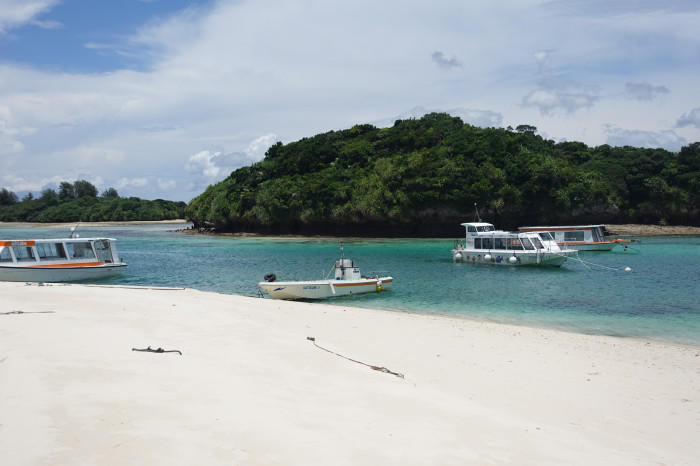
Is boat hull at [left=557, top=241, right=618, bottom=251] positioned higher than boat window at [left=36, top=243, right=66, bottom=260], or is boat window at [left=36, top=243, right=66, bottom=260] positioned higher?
boat window at [left=36, top=243, right=66, bottom=260]

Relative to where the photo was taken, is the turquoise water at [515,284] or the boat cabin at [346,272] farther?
the boat cabin at [346,272]

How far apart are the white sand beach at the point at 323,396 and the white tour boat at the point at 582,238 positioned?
34.9 m

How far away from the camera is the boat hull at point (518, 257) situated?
34094mm

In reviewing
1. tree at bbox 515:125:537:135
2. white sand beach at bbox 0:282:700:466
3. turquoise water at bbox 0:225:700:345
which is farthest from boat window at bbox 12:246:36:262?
tree at bbox 515:125:537:135

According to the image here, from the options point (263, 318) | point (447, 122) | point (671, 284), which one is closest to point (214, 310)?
point (263, 318)

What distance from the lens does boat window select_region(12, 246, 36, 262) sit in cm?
2656

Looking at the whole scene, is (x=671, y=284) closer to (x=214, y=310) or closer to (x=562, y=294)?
(x=562, y=294)

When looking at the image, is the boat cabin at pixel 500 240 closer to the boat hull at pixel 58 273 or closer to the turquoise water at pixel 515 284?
the turquoise water at pixel 515 284

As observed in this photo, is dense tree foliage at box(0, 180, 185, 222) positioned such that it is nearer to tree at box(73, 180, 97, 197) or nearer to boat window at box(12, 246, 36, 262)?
tree at box(73, 180, 97, 197)

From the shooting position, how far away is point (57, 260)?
28.2m

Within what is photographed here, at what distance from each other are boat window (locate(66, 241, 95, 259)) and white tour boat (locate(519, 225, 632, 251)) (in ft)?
130

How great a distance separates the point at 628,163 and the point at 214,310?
89324mm

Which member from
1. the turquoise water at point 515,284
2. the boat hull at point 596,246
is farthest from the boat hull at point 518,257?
the boat hull at point 596,246

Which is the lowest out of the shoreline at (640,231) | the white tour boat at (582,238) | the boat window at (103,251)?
the shoreline at (640,231)
